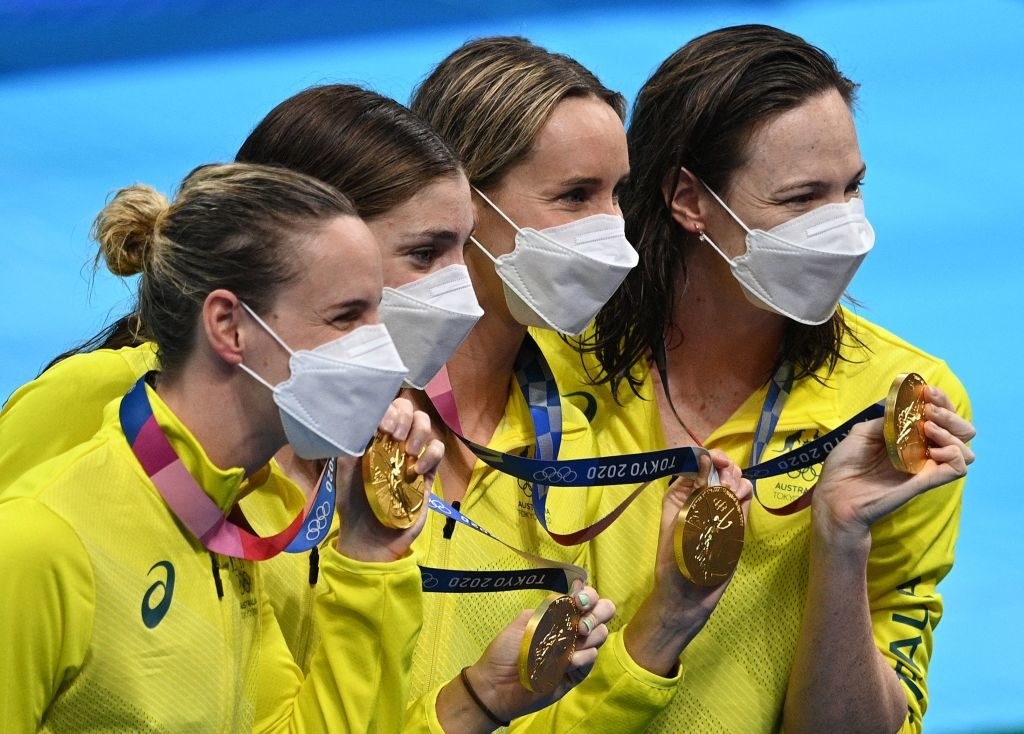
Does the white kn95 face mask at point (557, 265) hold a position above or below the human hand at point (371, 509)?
above

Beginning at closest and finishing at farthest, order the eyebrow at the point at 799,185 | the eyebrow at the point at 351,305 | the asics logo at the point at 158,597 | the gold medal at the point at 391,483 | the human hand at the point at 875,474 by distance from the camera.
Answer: the asics logo at the point at 158,597 < the eyebrow at the point at 351,305 < the gold medal at the point at 391,483 < the human hand at the point at 875,474 < the eyebrow at the point at 799,185

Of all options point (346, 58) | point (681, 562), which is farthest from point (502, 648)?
point (346, 58)

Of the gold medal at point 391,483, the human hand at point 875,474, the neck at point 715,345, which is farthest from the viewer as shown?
the neck at point 715,345

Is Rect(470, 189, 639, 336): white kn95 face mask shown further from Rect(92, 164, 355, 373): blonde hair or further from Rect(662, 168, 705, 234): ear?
Rect(92, 164, 355, 373): blonde hair

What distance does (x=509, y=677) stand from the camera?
124 inches

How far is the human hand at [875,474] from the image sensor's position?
3.41 m

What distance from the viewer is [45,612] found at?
2.47m

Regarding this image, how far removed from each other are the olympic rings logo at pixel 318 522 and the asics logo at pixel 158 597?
31cm

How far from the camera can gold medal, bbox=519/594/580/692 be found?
3.05 m

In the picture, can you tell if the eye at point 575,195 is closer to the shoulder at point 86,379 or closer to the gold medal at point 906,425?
the gold medal at point 906,425

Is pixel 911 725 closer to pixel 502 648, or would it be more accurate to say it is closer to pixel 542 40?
pixel 502 648

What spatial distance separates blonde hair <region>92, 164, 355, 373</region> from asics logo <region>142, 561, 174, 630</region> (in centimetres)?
33

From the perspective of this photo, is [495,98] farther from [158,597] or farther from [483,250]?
[158,597]

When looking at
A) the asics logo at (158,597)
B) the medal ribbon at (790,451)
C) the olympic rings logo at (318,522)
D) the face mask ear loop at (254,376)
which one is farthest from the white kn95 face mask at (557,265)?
the asics logo at (158,597)
